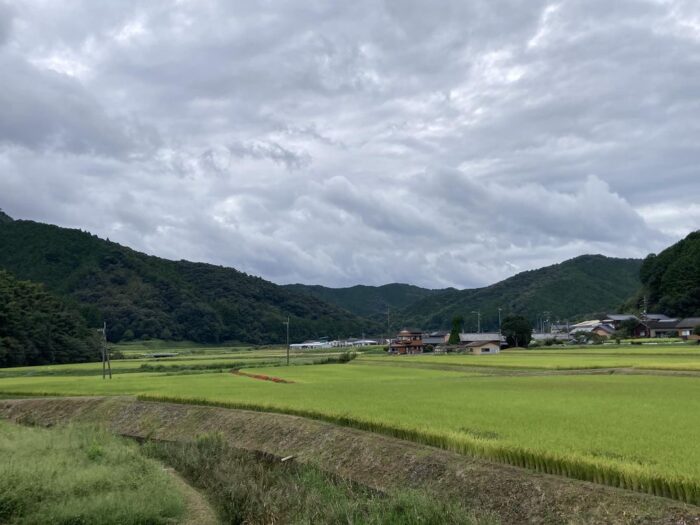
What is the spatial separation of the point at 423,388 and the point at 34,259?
118217mm

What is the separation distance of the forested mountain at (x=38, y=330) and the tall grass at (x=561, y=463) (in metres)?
70.3

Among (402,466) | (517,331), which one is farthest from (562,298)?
(402,466)

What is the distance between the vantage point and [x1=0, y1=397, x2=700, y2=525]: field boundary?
891 centimetres

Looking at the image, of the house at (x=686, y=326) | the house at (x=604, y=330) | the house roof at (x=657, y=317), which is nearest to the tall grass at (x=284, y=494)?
the house at (x=686, y=326)

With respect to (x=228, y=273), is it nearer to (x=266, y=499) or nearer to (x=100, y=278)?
(x=100, y=278)

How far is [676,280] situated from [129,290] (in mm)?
101466

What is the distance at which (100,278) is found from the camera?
124 m

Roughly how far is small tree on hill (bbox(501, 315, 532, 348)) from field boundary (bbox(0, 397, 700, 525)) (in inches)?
2845

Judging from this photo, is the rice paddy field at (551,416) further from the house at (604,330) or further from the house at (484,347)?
the house at (604,330)

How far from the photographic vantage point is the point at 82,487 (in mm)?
13422

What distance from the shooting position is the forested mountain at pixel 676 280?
99.2 m

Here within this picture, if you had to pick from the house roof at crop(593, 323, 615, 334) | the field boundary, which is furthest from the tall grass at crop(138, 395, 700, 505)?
the house roof at crop(593, 323, 615, 334)

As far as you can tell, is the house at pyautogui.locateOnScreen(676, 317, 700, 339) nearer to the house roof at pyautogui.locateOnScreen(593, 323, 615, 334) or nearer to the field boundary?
the house roof at pyautogui.locateOnScreen(593, 323, 615, 334)

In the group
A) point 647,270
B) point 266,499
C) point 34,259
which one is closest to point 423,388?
point 266,499
